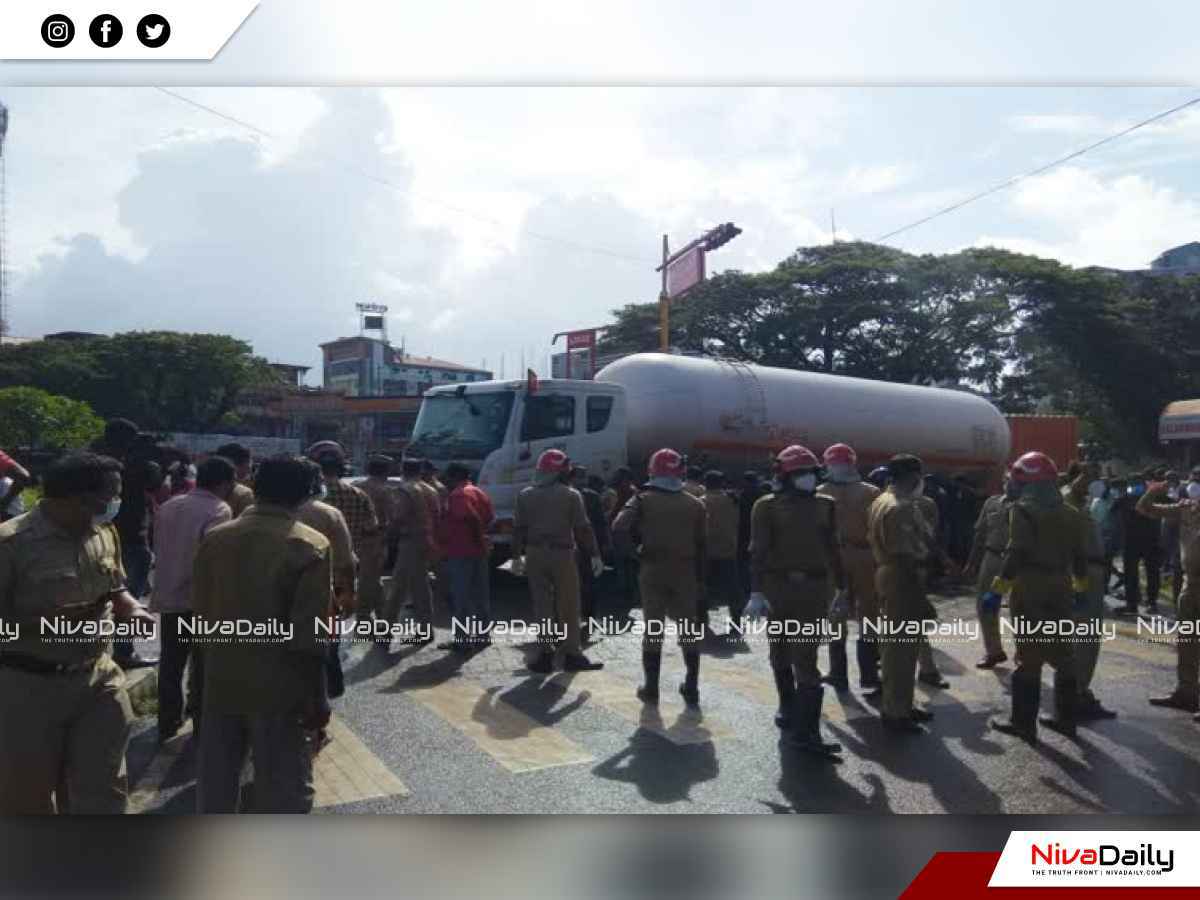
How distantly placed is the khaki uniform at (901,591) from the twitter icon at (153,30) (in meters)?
4.63

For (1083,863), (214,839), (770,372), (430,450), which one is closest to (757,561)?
(1083,863)

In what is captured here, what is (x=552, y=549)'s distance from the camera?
275 inches

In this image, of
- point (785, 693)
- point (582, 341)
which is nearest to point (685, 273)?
point (582, 341)

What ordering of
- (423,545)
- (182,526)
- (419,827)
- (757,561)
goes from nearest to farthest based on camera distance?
(419,827) → (182,526) → (757,561) → (423,545)

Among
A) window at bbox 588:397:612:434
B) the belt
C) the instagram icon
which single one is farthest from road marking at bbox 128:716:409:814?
window at bbox 588:397:612:434

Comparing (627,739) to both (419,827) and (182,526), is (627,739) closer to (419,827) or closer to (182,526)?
(419,827)

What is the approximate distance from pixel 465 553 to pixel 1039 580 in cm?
443

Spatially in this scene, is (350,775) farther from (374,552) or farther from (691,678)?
(374,552)

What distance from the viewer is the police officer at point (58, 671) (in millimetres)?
3338

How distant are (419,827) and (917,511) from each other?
350 cm

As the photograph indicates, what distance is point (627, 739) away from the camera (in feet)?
17.3

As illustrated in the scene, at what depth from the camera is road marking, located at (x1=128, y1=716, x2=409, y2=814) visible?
14.3ft

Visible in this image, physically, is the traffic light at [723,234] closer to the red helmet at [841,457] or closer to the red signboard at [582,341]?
the red helmet at [841,457]

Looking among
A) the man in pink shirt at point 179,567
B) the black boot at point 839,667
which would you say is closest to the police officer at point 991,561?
the black boot at point 839,667
